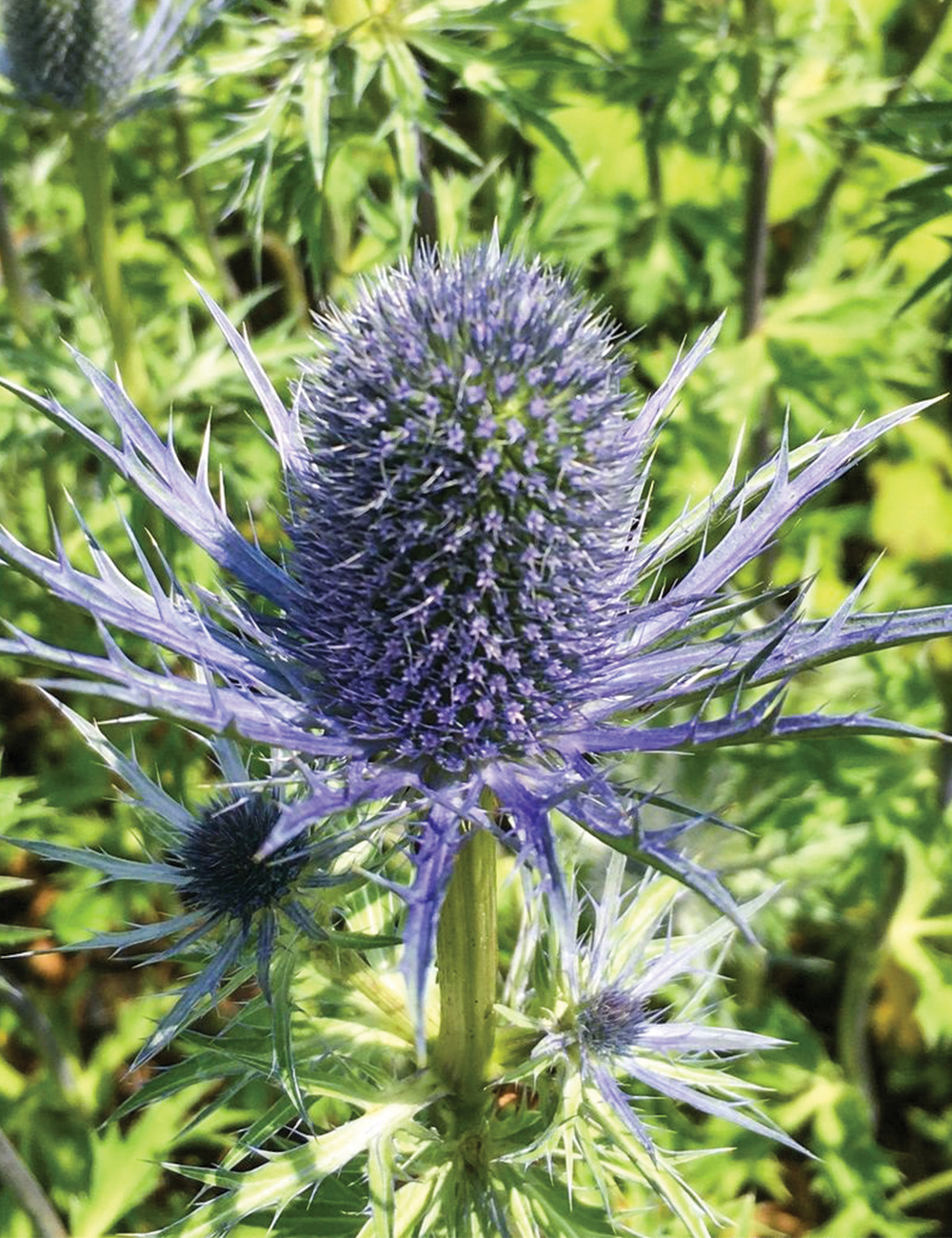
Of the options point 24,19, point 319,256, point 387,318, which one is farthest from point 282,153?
point 387,318

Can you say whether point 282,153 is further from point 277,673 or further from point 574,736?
Answer: point 574,736

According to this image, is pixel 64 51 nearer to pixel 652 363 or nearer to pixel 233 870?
pixel 652 363

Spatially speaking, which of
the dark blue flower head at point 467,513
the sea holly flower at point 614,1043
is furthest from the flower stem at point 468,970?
the dark blue flower head at point 467,513

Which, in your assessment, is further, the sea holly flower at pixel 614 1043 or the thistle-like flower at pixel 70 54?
the thistle-like flower at pixel 70 54

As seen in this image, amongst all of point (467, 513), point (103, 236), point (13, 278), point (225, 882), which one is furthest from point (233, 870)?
point (13, 278)

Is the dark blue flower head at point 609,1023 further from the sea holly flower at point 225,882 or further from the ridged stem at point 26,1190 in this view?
the ridged stem at point 26,1190

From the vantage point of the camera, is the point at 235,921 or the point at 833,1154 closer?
the point at 235,921
